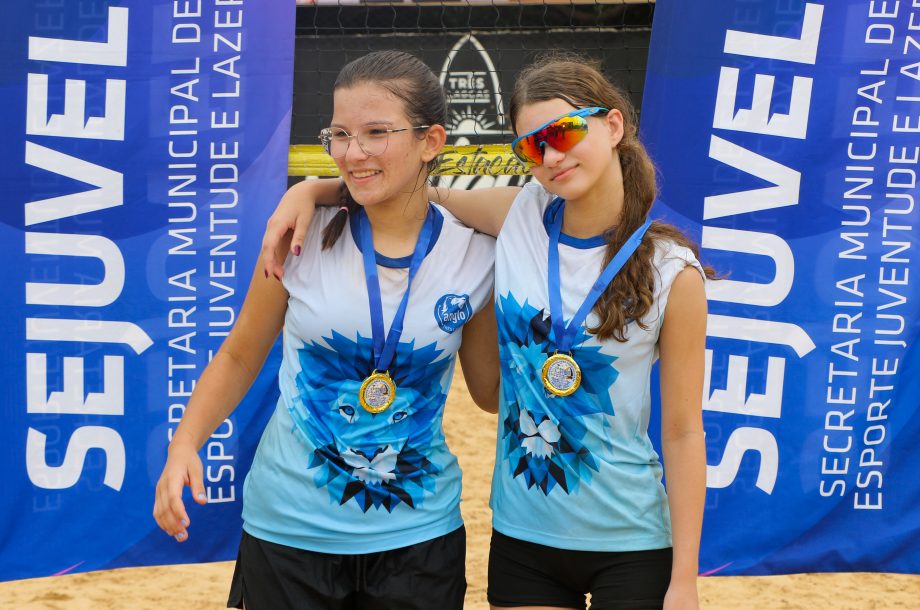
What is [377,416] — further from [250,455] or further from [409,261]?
[250,455]

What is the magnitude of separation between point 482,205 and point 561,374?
0.54m

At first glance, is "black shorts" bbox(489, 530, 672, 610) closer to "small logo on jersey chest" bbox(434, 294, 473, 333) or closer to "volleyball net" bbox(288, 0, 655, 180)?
"small logo on jersey chest" bbox(434, 294, 473, 333)

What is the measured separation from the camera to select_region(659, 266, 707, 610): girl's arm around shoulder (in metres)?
2.24

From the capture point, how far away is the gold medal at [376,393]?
2.34 m

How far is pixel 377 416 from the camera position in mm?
2350

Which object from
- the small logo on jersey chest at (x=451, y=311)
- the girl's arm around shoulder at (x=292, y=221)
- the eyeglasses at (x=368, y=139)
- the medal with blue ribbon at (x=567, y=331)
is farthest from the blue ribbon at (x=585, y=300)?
the girl's arm around shoulder at (x=292, y=221)

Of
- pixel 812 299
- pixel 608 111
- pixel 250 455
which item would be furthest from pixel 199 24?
pixel 812 299

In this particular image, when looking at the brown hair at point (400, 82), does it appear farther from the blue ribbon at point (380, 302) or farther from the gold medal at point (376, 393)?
the gold medal at point (376, 393)

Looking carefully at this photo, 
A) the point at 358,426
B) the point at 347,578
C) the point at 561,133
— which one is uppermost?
the point at 561,133

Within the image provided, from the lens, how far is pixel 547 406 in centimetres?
229

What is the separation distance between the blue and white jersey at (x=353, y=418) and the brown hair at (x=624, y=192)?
1.16 feet

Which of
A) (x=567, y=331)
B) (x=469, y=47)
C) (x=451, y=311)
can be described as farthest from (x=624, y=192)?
(x=469, y=47)

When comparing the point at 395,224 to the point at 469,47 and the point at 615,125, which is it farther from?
the point at 469,47

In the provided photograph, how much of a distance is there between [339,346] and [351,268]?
0.19m
